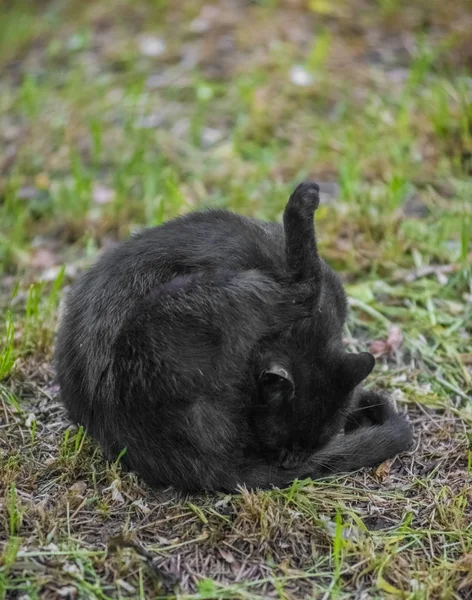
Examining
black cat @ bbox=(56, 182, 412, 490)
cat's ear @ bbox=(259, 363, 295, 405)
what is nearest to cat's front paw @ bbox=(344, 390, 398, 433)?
black cat @ bbox=(56, 182, 412, 490)

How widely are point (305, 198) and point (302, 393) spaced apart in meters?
0.68

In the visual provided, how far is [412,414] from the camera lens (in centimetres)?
307

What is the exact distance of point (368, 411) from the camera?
115 inches

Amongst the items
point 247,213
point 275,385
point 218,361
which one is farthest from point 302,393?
point 247,213

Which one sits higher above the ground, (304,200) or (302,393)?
(304,200)

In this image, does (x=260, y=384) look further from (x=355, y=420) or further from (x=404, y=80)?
(x=404, y=80)

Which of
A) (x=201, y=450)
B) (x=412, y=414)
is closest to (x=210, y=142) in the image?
(x=412, y=414)

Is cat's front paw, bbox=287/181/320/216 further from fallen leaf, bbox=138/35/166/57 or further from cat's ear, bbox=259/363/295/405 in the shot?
fallen leaf, bbox=138/35/166/57

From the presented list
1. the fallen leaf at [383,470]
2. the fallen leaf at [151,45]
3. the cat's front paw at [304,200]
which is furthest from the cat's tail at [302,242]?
the fallen leaf at [151,45]

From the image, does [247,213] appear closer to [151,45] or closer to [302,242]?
[302,242]

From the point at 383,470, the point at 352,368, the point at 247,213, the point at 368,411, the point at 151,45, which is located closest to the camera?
the point at 352,368

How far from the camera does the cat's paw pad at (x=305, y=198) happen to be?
2.76m

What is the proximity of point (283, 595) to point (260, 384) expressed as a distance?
2.18 feet

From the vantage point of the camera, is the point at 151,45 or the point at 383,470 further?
the point at 151,45
